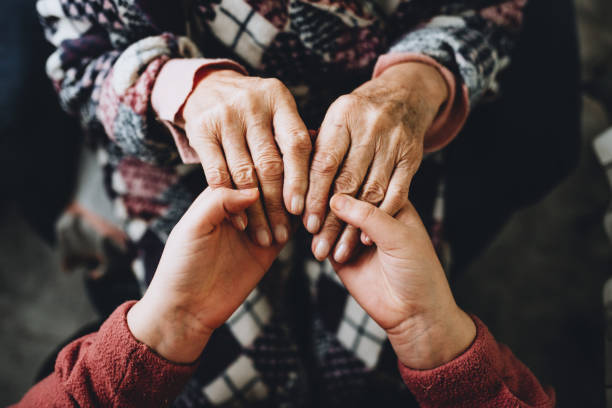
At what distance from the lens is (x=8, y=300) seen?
1.17 meters

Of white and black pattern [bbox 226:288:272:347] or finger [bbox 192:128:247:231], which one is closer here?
finger [bbox 192:128:247:231]

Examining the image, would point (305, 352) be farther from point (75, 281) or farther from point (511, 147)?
point (75, 281)

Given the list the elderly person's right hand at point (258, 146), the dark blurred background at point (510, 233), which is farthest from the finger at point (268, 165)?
the dark blurred background at point (510, 233)

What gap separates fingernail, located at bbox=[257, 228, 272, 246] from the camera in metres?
0.48

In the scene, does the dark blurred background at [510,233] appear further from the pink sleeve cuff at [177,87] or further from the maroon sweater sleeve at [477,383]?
the pink sleeve cuff at [177,87]

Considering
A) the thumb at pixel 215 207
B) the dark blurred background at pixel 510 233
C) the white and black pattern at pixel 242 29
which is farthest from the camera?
the dark blurred background at pixel 510 233

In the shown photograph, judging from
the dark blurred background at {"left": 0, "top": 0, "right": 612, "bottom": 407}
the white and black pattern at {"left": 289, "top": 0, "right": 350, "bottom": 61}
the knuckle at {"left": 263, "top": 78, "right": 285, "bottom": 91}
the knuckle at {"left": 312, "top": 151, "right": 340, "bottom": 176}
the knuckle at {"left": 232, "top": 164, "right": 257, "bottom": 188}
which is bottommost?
the dark blurred background at {"left": 0, "top": 0, "right": 612, "bottom": 407}

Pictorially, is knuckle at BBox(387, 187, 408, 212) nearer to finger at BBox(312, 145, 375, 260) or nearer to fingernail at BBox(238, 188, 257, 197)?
finger at BBox(312, 145, 375, 260)

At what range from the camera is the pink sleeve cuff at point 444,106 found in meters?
0.59

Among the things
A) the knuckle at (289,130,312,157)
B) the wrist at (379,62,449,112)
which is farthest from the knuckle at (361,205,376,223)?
the wrist at (379,62,449,112)

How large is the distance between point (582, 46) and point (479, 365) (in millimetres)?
1386

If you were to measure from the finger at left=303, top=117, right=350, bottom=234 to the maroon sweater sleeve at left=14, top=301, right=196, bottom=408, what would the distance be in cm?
25

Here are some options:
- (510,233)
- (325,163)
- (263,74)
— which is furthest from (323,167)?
(510,233)

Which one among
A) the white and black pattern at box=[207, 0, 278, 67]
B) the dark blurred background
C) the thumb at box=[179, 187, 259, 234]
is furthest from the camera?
the dark blurred background
